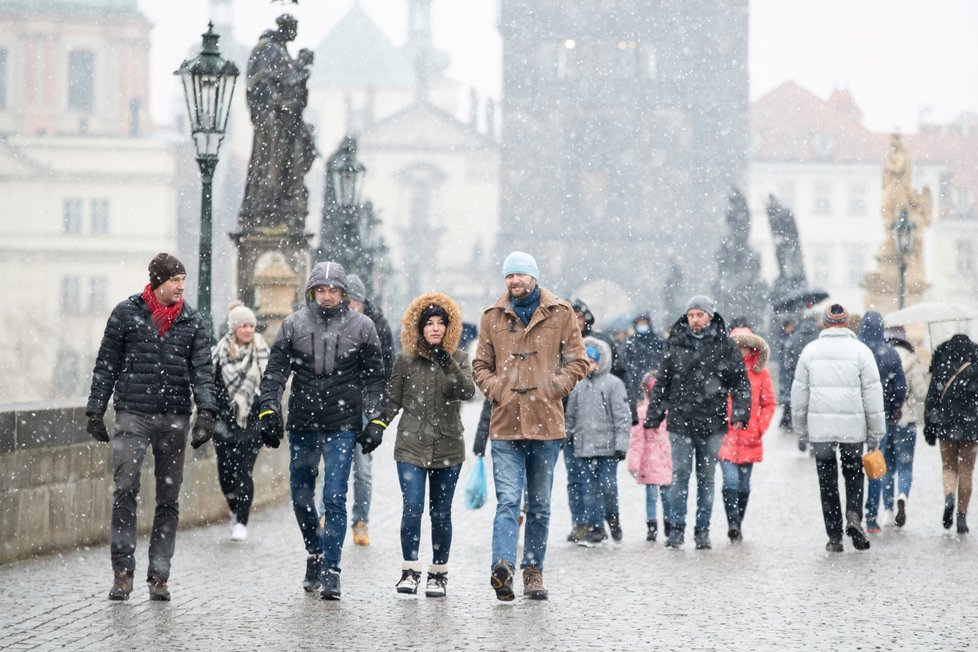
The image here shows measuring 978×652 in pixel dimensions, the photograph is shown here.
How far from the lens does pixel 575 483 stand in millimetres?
11836

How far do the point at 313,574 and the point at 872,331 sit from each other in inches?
212

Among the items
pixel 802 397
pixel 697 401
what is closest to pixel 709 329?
pixel 697 401

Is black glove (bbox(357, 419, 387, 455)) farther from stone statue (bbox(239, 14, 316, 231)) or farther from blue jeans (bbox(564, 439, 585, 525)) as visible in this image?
stone statue (bbox(239, 14, 316, 231))

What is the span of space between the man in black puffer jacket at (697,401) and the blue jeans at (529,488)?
7.96 ft

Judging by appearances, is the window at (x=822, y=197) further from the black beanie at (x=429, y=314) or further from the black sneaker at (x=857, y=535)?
the black beanie at (x=429, y=314)

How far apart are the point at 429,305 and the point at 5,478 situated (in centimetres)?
270

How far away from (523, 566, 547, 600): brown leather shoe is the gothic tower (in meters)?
69.5

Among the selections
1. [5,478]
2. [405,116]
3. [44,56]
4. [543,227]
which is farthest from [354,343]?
[405,116]

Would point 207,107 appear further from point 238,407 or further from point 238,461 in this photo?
point 238,461

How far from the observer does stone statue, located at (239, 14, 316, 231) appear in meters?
17.9

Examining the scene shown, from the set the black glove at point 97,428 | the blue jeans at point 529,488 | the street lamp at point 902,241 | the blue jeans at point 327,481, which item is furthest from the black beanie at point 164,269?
the street lamp at point 902,241

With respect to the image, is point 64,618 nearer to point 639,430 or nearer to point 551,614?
point 551,614

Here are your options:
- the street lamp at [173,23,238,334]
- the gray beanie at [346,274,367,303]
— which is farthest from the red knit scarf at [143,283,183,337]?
the street lamp at [173,23,238,334]

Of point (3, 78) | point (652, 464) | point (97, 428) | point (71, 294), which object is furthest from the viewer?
point (3, 78)
